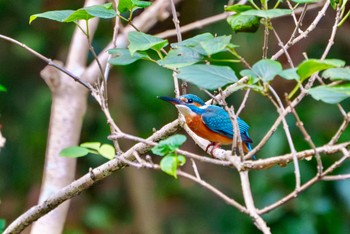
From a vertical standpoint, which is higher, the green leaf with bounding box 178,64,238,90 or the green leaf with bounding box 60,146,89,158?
the green leaf with bounding box 60,146,89,158

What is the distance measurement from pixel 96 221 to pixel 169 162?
3072 millimetres

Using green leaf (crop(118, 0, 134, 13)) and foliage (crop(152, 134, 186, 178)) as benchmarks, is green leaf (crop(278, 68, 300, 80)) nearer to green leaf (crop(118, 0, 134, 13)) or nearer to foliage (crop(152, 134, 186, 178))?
foliage (crop(152, 134, 186, 178))

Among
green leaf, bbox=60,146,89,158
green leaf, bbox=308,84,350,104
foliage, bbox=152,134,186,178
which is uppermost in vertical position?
green leaf, bbox=60,146,89,158

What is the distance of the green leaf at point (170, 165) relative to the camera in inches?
43.9

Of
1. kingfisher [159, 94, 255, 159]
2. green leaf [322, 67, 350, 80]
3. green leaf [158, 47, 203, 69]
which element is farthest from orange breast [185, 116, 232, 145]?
green leaf [322, 67, 350, 80]

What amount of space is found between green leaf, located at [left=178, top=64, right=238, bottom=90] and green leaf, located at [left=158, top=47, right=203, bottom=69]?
0.03m

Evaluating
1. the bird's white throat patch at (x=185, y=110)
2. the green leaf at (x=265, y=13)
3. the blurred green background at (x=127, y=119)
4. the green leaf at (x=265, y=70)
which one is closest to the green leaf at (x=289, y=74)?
the green leaf at (x=265, y=70)

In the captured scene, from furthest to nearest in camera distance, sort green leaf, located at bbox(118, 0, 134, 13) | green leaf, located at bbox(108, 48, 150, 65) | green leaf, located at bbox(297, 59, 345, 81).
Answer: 1. green leaf, located at bbox(118, 0, 134, 13)
2. green leaf, located at bbox(108, 48, 150, 65)
3. green leaf, located at bbox(297, 59, 345, 81)

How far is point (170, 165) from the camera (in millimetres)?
1122

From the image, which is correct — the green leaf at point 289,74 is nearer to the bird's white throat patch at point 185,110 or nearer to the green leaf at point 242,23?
the green leaf at point 242,23

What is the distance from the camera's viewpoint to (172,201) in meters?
4.45

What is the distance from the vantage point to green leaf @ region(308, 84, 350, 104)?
1.05 m

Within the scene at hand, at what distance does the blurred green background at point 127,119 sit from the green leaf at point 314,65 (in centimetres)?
234

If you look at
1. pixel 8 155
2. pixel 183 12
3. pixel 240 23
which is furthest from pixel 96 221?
pixel 240 23
